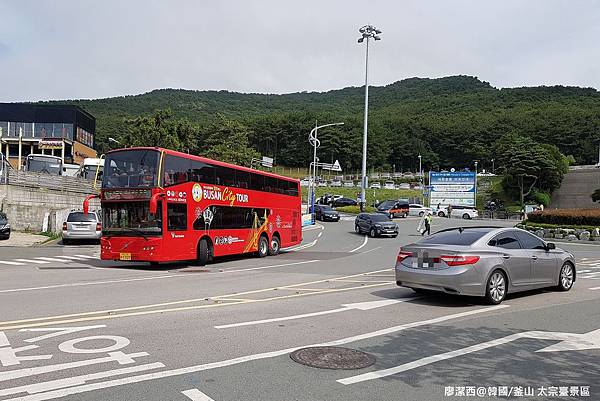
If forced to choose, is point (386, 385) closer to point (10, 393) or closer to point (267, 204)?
point (10, 393)

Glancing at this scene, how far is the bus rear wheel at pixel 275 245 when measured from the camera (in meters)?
23.9

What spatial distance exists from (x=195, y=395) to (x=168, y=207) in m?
12.6

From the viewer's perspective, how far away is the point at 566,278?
12.2m

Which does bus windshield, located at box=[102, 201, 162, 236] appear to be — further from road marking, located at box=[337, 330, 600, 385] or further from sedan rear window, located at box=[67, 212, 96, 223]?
road marking, located at box=[337, 330, 600, 385]

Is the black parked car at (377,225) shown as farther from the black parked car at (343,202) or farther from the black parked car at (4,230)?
the black parked car at (343,202)

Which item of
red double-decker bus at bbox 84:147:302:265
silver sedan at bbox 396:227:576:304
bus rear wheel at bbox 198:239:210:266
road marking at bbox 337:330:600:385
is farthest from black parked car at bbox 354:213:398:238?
road marking at bbox 337:330:600:385

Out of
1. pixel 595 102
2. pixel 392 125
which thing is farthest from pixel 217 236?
pixel 595 102

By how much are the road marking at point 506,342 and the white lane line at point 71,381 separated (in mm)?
2151

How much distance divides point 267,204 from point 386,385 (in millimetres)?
18057

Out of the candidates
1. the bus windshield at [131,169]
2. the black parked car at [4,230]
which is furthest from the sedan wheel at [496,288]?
the black parked car at [4,230]

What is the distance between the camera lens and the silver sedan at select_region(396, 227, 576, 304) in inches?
390

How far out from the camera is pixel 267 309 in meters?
9.74

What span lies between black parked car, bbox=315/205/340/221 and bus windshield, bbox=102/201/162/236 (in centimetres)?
3601

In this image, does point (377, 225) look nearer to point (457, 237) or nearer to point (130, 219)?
point (130, 219)
